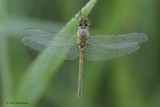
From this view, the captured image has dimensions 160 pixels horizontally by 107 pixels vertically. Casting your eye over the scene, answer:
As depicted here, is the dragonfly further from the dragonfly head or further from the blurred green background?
the blurred green background

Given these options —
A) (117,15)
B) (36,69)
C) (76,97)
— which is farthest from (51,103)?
(117,15)

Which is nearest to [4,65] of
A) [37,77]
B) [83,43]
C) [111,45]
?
[37,77]

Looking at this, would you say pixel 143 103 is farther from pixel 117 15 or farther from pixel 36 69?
pixel 36 69

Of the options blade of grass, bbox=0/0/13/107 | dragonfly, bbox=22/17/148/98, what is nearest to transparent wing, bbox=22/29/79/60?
dragonfly, bbox=22/17/148/98

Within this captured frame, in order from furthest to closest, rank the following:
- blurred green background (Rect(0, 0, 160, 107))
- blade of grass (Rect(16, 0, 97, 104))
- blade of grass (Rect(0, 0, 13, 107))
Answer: blurred green background (Rect(0, 0, 160, 107))
blade of grass (Rect(0, 0, 13, 107))
blade of grass (Rect(16, 0, 97, 104))

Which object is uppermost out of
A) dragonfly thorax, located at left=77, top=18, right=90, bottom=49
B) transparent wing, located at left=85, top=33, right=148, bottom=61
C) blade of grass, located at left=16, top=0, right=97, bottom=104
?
dragonfly thorax, located at left=77, top=18, right=90, bottom=49

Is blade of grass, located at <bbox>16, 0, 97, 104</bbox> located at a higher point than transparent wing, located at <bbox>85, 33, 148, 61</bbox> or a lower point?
lower
